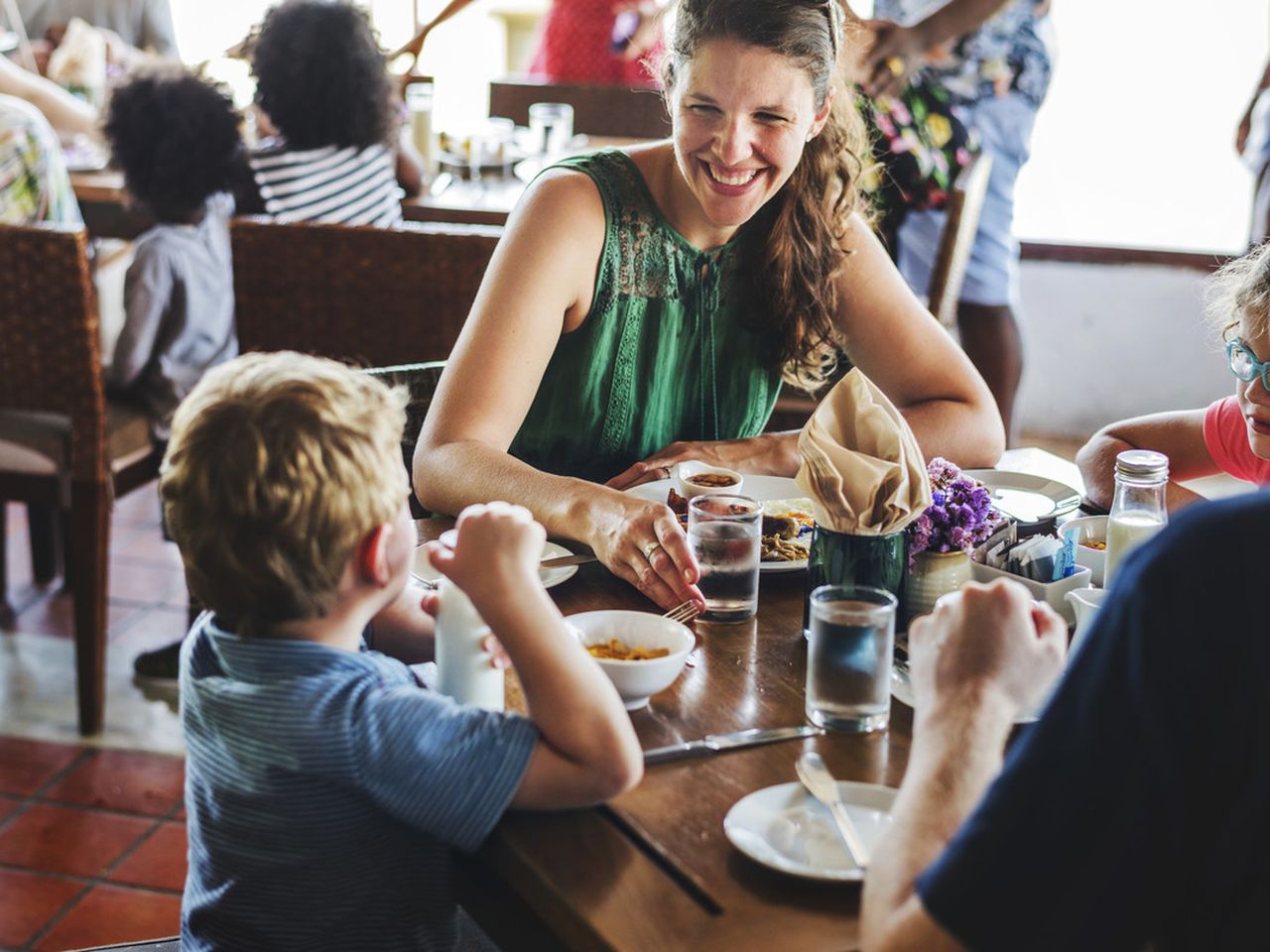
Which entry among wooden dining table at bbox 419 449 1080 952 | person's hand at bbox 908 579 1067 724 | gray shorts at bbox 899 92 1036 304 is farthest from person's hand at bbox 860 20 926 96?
person's hand at bbox 908 579 1067 724

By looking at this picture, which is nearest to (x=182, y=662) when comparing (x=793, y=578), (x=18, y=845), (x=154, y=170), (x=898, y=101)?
(x=793, y=578)

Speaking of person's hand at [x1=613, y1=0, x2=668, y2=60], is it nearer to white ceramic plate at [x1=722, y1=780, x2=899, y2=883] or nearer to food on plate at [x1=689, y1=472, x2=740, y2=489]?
food on plate at [x1=689, y1=472, x2=740, y2=489]

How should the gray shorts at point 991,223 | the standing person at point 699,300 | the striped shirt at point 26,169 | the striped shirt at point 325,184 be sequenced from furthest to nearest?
1. the gray shorts at point 991,223
2. the striped shirt at point 325,184
3. the striped shirt at point 26,169
4. the standing person at point 699,300

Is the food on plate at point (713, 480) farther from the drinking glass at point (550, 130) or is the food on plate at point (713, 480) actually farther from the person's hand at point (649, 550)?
the drinking glass at point (550, 130)

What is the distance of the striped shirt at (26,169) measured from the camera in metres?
2.70

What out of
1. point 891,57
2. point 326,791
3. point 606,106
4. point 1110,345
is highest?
point 891,57

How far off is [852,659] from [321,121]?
2.55 meters

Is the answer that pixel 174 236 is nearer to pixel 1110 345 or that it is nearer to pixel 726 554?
pixel 726 554

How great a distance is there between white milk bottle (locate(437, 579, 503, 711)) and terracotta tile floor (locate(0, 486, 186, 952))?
1.25 m

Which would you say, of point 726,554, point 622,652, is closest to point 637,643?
point 622,652

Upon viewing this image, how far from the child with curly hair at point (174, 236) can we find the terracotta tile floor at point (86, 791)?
572 millimetres

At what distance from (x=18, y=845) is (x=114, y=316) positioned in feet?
8.62

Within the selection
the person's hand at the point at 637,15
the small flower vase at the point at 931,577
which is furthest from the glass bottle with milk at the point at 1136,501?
the person's hand at the point at 637,15

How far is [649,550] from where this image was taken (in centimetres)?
133
